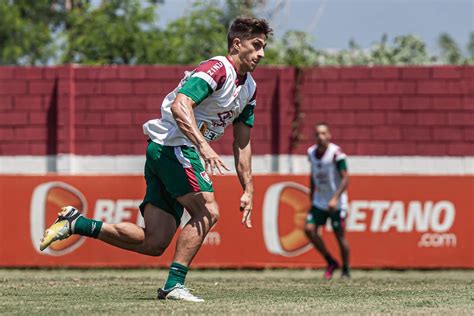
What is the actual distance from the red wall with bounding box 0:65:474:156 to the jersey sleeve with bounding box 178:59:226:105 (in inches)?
459

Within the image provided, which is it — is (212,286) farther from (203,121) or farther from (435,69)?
(435,69)

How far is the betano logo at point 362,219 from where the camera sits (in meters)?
17.3

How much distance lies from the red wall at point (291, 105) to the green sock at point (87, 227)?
1138 cm

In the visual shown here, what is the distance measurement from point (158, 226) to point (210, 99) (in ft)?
3.21

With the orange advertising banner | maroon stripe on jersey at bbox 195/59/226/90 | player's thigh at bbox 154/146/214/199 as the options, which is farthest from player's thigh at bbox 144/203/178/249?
the orange advertising banner

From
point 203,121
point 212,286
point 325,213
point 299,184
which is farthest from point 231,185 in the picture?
point 203,121

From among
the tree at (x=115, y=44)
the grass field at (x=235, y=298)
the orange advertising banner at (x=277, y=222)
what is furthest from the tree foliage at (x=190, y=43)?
the grass field at (x=235, y=298)

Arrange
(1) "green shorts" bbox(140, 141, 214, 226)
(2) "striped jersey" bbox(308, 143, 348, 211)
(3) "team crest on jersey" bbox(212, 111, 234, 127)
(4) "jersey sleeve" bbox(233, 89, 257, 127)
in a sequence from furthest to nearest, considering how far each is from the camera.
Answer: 1. (2) "striped jersey" bbox(308, 143, 348, 211)
2. (4) "jersey sleeve" bbox(233, 89, 257, 127)
3. (3) "team crest on jersey" bbox(212, 111, 234, 127)
4. (1) "green shorts" bbox(140, 141, 214, 226)

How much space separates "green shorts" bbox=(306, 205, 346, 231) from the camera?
15.5m

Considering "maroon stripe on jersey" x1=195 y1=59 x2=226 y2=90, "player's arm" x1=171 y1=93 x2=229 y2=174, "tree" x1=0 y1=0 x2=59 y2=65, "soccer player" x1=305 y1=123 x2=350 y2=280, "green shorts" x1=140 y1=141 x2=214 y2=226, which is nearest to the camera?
"player's arm" x1=171 y1=93 x2=229 y2=174

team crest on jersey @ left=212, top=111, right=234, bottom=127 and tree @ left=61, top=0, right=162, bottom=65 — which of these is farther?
tree @ left=61, top=0, right=162, bottom=65

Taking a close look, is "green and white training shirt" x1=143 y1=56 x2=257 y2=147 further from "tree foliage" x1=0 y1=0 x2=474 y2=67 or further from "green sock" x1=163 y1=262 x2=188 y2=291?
"tree foliage" x1=0 y1=0 x2=474 y2=67

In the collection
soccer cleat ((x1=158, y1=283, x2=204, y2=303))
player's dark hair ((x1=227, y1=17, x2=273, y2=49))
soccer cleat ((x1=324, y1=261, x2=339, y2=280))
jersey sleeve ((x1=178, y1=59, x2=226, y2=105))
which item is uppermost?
player's dark hair ((x1=227, y1=17, x2=273, y2=49))

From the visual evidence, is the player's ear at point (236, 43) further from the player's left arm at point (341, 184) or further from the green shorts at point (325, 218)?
the green shorts at point (325, 218)
